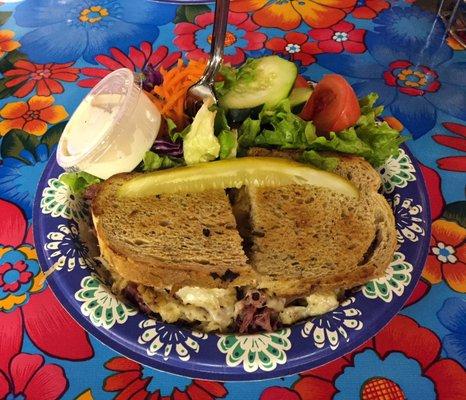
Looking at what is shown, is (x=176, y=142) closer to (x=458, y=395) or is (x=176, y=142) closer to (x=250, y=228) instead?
(x=250, y=228)

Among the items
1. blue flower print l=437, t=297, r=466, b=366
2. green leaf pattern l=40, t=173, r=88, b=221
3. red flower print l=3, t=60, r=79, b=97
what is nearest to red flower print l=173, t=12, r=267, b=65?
red flower print l=3, t=60, r=79, b=97

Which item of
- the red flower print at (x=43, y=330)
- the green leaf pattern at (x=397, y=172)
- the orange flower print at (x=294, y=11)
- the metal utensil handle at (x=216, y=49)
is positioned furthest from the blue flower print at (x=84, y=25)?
the green leaf pattern at (x=397, y=172)

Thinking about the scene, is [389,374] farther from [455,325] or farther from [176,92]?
[176,92]

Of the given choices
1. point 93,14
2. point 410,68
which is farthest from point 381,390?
point 93,14

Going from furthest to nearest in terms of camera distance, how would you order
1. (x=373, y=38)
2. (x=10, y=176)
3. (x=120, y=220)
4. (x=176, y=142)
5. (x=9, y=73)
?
(x=373, y=38), (x=9, y=73), (x=10, y=176), (x=176, y=142), (x=120, y=220)

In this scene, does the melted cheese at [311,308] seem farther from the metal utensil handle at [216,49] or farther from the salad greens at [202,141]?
the metal utensil handle at [216,49]

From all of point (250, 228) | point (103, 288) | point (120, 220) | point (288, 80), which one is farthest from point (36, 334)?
point (288, 80)
